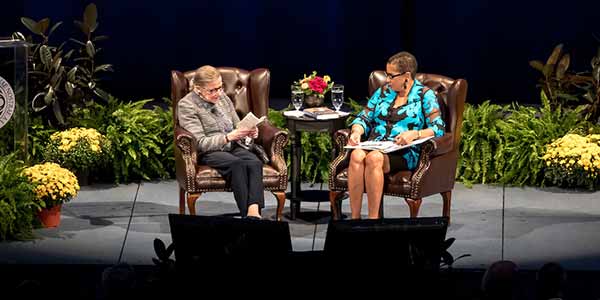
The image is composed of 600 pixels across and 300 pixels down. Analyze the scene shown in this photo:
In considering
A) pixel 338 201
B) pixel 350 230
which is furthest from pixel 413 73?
pixel 350 230

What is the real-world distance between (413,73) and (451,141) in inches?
18.2

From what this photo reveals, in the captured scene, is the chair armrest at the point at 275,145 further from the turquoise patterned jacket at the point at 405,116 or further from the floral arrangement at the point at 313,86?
the turquoise patterned jacket at the point at 405,116

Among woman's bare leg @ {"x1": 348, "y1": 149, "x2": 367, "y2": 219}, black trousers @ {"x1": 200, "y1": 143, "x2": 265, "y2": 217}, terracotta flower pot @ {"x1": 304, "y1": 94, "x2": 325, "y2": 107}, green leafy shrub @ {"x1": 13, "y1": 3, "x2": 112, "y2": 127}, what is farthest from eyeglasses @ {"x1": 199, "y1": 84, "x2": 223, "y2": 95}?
green leafy shrub @ {"x1": 13, "y1": 3, "x2": 112, "y2": 127}

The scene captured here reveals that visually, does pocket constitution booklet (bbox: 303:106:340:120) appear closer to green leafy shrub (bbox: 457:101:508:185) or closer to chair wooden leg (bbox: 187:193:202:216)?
chair wooden leg (bbox: 187:193:202:216)

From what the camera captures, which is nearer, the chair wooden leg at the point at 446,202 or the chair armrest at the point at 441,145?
the chair armrest at the point at 441,145

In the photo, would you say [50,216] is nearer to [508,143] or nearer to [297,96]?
[297,96]

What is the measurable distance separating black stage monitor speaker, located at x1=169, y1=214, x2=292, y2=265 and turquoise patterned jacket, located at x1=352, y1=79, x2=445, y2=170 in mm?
3219

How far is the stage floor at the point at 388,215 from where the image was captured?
7.05m

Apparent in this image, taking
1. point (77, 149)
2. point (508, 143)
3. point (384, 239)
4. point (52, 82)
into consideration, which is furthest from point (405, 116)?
point (384, 239)

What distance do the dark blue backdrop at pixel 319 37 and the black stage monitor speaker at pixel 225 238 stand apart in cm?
603

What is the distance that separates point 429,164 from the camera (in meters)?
7.25

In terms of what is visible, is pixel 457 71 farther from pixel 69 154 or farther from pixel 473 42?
pixel 69 154

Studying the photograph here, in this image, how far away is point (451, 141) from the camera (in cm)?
742

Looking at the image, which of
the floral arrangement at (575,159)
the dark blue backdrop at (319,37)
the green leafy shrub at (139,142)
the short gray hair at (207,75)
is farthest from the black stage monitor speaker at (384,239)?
the dark blue backdrop at (319,37)
